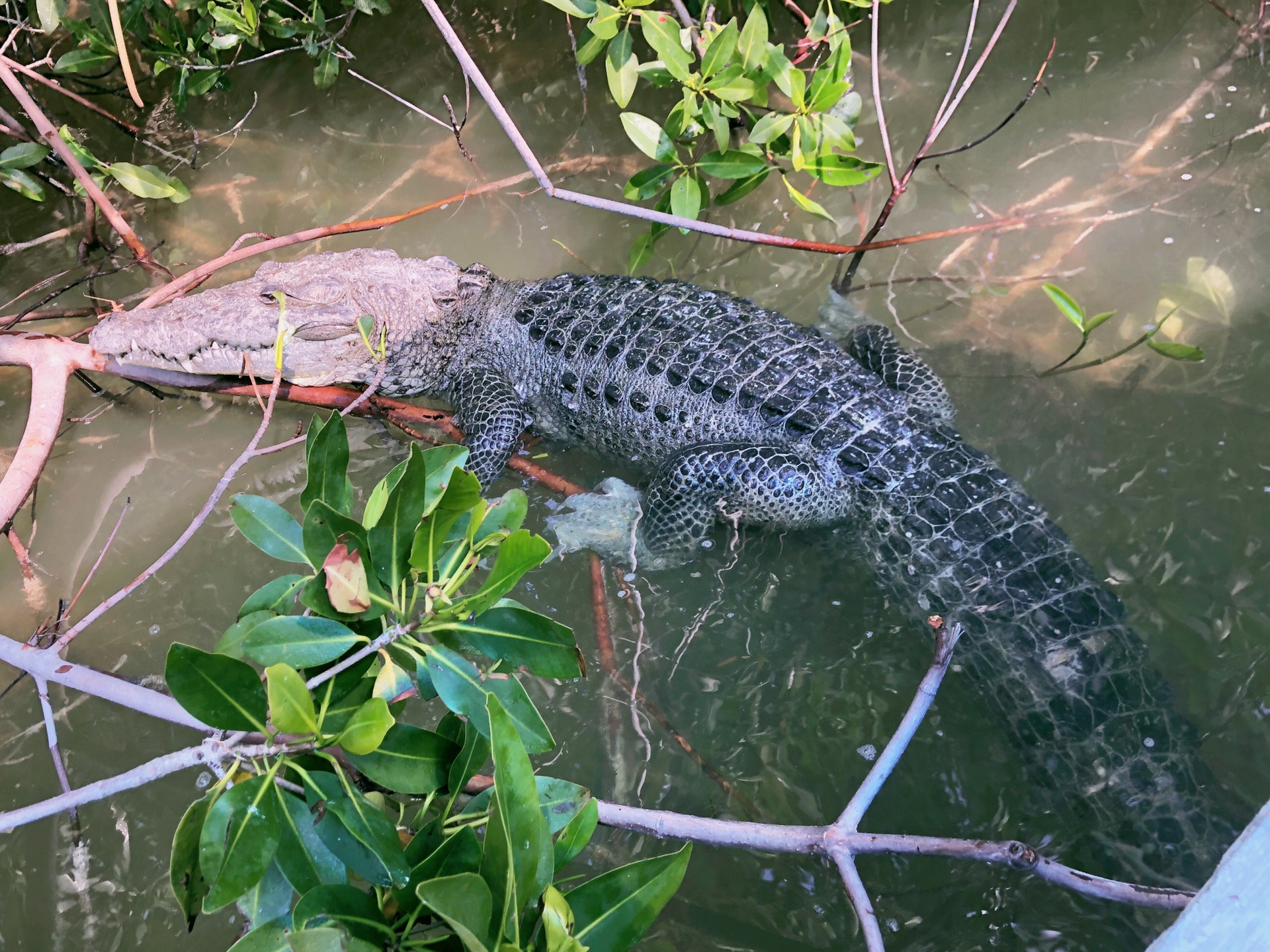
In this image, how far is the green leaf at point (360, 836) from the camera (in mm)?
1338

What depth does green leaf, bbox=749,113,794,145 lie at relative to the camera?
3105 millimetres

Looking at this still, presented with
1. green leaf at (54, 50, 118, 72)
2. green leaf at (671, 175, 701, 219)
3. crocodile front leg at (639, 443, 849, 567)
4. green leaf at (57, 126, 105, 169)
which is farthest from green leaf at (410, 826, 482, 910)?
green leaf at (54, 50, 118, 72)

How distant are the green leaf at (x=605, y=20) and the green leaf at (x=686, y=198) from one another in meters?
0.61

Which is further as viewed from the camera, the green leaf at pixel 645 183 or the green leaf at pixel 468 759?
the green leaf at pixel 645 183

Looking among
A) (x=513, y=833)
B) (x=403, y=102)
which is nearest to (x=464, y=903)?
(x=513, y=833)

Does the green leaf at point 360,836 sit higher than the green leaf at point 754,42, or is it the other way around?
the green leaf at point 754,42

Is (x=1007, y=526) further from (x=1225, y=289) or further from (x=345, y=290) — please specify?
(x=345, y=290)

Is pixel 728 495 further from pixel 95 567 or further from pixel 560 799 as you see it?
pixel 95 567

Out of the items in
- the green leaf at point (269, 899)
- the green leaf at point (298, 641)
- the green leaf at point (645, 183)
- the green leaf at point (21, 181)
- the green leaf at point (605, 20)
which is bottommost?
the green leaf at point (269, 899)

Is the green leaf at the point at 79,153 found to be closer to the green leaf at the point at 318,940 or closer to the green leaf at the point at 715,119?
the green leaf at the point at 715,119

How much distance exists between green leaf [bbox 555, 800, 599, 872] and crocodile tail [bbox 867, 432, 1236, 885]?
1.80 meters

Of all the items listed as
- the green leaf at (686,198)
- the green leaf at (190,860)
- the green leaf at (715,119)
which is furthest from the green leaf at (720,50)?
the green leaf at (190,860)

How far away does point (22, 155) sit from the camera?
357cm

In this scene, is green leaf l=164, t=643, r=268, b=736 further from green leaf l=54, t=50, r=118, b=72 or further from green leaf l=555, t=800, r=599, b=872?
green leaf l=54, t=50, r=118, b=72
